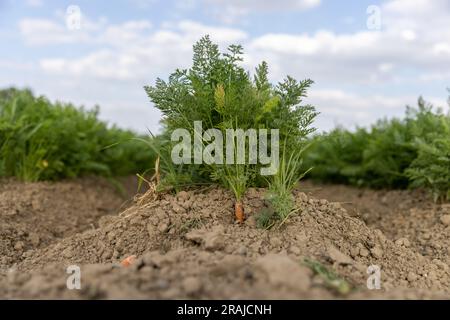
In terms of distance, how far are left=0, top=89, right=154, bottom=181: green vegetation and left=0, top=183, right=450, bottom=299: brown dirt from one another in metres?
2.43

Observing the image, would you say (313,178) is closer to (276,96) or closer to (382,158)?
(382,158)

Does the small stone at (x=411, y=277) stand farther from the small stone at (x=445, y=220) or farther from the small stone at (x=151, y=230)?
the small stone at (x=445, y=220)

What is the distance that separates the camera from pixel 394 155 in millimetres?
7184

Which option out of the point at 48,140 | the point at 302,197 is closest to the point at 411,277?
the point at 302,197

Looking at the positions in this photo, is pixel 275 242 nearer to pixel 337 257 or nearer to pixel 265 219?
pixel 265 219

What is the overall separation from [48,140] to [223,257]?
15.1 ft

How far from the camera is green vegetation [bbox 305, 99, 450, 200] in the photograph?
5.87 metres

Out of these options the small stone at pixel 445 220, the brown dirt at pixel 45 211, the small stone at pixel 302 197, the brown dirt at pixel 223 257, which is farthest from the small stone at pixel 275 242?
the small stone at pixel 445 220

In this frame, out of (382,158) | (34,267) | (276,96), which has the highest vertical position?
(276,96)

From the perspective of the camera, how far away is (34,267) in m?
4.06

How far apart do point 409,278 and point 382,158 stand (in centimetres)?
355

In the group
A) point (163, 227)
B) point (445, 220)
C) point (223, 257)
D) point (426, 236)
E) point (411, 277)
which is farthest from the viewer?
point (445, 220)

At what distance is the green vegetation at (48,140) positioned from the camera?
6.89m
